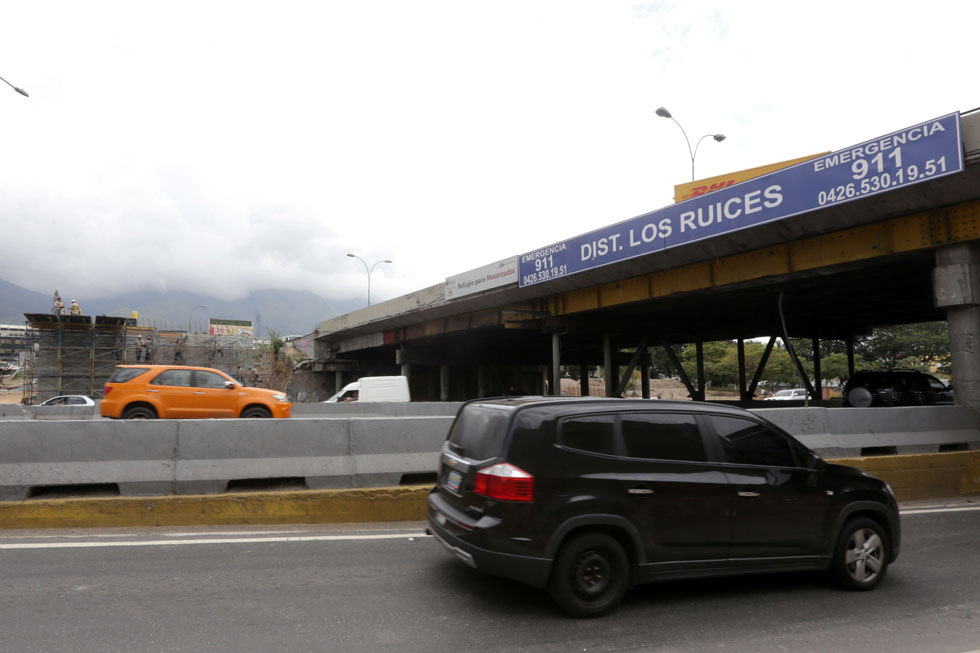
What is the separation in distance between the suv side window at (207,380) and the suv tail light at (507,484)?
9.66m

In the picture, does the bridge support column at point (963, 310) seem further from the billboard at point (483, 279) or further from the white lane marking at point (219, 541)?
the billboard at point (483, 279)

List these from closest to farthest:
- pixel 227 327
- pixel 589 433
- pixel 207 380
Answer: pixel 589 433 < pixel 207 380 < pixel 227 327

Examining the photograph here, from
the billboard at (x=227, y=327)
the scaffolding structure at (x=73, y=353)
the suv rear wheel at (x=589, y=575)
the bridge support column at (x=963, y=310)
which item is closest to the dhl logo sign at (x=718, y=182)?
the bridge support column at (x=963, y=310)

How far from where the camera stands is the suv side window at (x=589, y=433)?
15.3 feet

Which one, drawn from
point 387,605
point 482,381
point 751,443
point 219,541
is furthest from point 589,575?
point 482,381

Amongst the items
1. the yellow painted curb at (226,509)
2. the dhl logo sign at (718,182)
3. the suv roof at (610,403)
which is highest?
the dhl logo sign at (718,182)

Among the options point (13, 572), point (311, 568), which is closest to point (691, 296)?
point (311, 568)

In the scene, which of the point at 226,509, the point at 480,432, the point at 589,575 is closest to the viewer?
the point at 589,575

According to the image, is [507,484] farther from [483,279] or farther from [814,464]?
[483,279]

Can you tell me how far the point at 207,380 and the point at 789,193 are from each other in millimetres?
13252

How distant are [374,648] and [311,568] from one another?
180cm

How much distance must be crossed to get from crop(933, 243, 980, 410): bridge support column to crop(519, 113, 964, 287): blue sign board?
7.73 ft

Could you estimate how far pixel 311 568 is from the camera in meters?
5.52

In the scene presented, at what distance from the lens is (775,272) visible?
1702 cm
